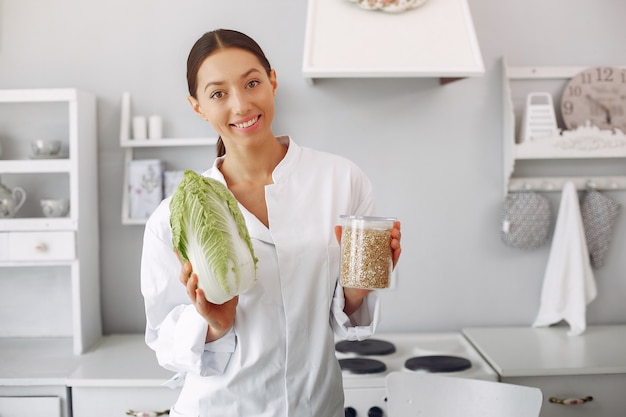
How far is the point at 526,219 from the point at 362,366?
865 mm

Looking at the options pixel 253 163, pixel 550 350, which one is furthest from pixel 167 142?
pixel 550 350

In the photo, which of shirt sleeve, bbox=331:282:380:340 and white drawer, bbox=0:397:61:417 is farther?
white drawer, bbox=0:397:61:417

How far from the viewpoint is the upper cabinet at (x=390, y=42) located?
6.36 ft

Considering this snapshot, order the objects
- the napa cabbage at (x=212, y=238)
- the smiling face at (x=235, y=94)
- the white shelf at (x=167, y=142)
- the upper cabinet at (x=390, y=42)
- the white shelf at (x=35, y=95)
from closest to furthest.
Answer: the napa cabbage at (x=212, y=238) < the smiling face at (x=235, y=94) < the upper cabinet at (x=390, y=42) < the white shelf at (x=35, y=95) < the white shelf at (x=167, y=142)

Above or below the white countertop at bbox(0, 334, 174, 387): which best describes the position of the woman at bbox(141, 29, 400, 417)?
above

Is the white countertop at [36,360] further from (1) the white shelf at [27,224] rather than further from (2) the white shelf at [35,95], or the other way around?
(2) the white shelf at [35,95]

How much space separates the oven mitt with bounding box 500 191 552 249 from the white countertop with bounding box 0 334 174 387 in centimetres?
134

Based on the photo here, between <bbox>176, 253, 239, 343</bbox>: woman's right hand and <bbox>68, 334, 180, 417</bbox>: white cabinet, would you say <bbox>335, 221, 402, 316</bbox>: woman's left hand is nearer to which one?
<bbox>176, 253, 239, 343</bbox>: woman's right hand

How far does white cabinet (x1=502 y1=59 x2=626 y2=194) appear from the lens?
2.35 m

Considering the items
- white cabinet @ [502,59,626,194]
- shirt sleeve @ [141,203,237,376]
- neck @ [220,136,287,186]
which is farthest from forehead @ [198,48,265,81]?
white cabinet @ [502,59,626,194]

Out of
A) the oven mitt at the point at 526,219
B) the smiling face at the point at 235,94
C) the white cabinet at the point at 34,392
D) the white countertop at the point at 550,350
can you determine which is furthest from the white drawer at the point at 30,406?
the oven mitt at the point at 526,219

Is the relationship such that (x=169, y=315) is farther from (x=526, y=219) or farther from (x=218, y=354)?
(x=526, y=219)

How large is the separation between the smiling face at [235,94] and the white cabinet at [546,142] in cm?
138

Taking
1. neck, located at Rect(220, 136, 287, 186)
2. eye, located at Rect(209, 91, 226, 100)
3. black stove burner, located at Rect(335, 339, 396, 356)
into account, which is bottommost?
black stove burner, located at Rect(335, 339, 396, 356)
